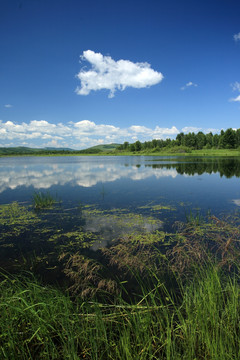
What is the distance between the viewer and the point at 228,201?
1438cm

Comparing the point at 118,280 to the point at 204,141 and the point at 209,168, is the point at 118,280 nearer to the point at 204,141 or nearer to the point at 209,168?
the point at 209,168

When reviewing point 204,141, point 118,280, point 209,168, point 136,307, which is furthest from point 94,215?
point 204,141

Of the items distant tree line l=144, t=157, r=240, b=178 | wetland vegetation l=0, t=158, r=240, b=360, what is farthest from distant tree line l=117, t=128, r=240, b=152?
wetland vegetation l=0, t=158, r=240, b=360

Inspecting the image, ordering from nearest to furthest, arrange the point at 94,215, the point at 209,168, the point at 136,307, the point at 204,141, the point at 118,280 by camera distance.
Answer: the point at 136,307 < the point at 118,280 < the point at 94,215 < the point at 209,168 < the point at 204,141

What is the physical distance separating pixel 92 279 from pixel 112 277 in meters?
0.63

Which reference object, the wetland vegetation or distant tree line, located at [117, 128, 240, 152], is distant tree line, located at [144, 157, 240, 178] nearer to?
the wetland vegetation

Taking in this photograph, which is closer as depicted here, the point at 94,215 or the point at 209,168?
the point at 94,215

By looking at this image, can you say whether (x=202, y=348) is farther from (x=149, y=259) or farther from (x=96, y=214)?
(x=96, y=214)

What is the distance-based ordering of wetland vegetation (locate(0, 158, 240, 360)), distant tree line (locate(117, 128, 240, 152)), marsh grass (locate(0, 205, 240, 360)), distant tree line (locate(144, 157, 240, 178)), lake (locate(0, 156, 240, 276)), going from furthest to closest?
1. distant tree line (locate(117, 128, 240, 152))
2. distant tree line (locate(144, 157, 240, 178))
3. lake (locate(0, 156, 240, 276))
4. wetland vegetation (locate(0, 158, 240, 360))
5. marsh grass (locate(0, 205, 240, 360))

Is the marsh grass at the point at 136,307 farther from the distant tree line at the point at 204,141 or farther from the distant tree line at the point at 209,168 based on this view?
the distant tree line at the point at 204,141

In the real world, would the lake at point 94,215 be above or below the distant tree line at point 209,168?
below

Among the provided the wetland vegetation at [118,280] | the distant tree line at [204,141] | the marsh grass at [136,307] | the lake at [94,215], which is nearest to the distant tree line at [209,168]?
the lake at [94,215]

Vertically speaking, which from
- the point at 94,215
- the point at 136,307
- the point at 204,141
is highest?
the point at 204,141

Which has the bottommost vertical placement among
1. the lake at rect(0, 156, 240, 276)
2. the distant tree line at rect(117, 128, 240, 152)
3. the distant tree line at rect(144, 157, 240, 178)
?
the lake at rect(0, 156, 240, 276)
